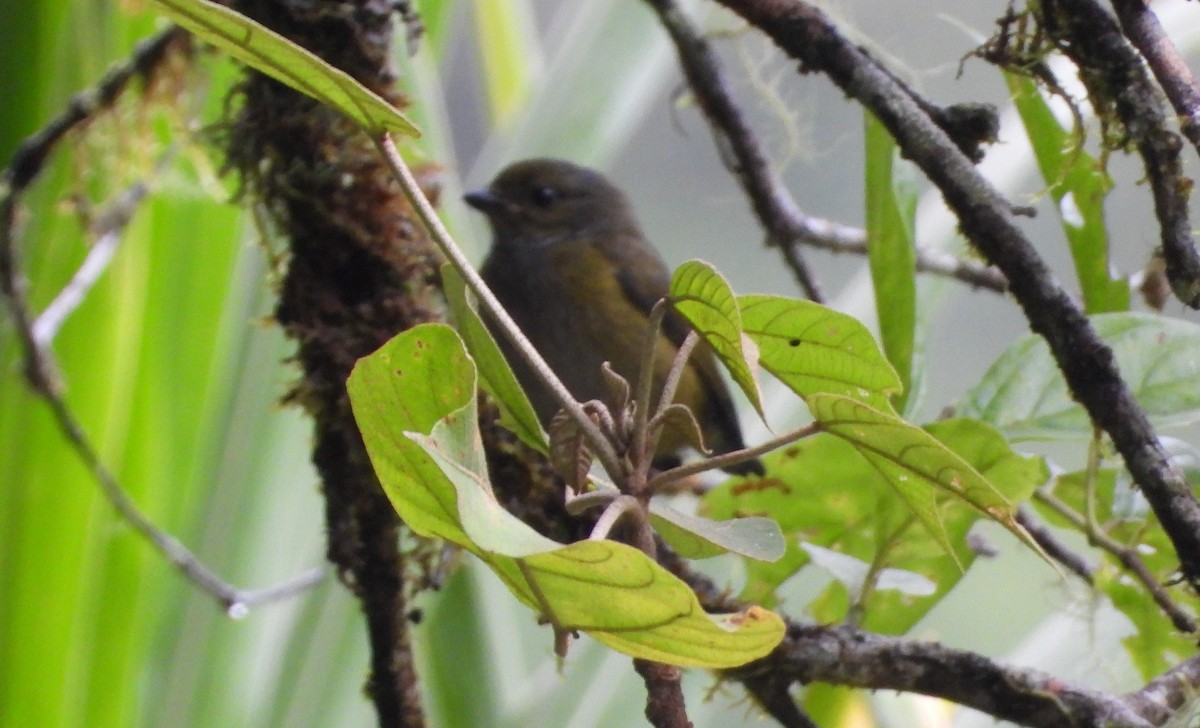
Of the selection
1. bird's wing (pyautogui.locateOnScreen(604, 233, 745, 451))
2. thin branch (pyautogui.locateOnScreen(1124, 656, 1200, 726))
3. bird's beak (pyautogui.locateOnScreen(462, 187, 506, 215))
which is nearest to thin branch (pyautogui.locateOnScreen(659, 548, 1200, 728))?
thin branch (pyautogui.locateOnScreen(1124, 656, 1200, 726))

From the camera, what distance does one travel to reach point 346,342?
1275 mm

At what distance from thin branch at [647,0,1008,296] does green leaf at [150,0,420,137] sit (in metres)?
0.99

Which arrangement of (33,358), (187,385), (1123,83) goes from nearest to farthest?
(1123,83)
(33,358)
(187,385)

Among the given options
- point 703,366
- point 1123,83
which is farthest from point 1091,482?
point 703,366

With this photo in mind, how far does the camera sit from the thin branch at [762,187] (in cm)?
163

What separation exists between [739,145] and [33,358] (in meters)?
0.97

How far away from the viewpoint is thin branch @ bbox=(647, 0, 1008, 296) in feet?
5.35

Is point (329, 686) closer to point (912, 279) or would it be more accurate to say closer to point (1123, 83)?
point (912, 279)

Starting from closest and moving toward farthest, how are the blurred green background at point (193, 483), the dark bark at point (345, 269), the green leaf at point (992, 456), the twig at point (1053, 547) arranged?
the green leaf at point (992, 456)
the dark bark at point (345, 269)
the twig at point (1053, 547)
the blurred green background at point (193, 483)

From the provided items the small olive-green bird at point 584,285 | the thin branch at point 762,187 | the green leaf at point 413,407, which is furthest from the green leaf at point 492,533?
the small olive-green bird at point 584,285

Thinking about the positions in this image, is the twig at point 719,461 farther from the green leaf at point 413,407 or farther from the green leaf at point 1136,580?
the green leaf at point 1136,580

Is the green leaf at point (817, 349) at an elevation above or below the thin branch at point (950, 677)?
above

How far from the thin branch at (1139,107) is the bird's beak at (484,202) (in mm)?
1657

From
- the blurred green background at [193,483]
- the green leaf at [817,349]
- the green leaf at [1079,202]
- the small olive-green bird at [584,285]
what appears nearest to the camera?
the green leaf at [817,349]
